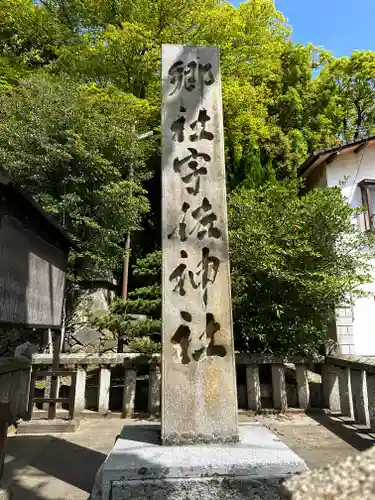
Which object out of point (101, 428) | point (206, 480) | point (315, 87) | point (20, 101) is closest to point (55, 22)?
point (20, 101)

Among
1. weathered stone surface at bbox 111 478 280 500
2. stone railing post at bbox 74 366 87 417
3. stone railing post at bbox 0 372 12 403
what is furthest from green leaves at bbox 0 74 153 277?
weathered stone surface at bbox 111 478 280 500

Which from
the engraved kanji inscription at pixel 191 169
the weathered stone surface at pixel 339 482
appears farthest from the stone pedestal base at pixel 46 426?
the weathered stone surface at pixel 339 482

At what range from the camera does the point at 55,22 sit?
16.7 metres

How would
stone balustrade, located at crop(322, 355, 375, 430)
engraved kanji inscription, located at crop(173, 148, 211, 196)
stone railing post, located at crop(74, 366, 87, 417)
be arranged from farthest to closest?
stone railing post, located at crop(74, 366, 87, 417)
stone balustrade, located at crop(322, 355, 375, 430)
engraved kanji inscription, located at crop(173, 148, 211, 196)

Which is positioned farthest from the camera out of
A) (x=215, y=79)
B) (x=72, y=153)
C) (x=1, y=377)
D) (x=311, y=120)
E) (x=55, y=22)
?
(x=311, y=120)

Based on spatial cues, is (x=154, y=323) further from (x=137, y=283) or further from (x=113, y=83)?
(x=113, y=83)

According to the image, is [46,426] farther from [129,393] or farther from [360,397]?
[360,397]

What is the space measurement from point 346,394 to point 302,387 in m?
0.94

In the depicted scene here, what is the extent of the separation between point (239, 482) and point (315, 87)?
21.6 m

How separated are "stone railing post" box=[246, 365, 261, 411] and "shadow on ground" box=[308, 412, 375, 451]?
1129mm

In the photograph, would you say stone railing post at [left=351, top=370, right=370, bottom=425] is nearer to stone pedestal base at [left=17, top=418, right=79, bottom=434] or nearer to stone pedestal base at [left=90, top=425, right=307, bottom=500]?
stone pedestal base at [left=90, top=425, right=307, bottom=500]

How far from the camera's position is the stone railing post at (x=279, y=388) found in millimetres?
8080

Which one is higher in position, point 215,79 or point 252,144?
point 252,144

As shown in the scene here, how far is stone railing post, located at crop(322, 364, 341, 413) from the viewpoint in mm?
8109
